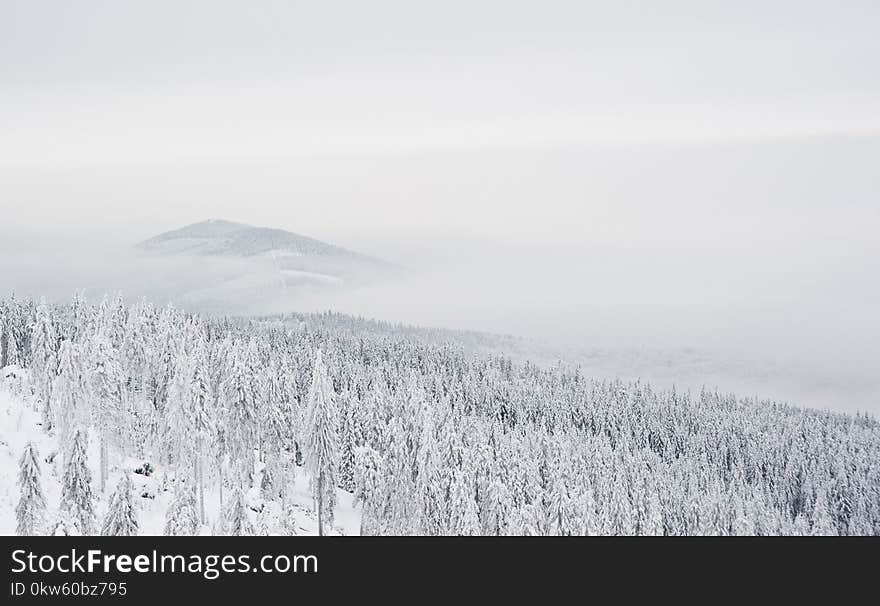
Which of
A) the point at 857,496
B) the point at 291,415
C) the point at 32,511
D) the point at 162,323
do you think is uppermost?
the point at 162,323

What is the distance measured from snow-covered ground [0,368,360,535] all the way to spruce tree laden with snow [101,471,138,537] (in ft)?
23.8

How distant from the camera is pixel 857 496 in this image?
351 feet

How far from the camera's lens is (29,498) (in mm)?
37938

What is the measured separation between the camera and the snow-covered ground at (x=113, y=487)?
159 ft

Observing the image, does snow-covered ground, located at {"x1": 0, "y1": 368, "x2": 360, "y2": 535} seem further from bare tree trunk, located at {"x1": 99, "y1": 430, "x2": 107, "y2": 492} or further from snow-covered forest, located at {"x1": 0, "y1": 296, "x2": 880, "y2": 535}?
bare tree trunk, located at {"x1": 99, "y1": 430, "x2": 107, "y2": 492}

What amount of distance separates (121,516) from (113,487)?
18.9m

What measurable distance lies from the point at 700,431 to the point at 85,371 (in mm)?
116625

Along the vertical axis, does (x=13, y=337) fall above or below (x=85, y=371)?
above

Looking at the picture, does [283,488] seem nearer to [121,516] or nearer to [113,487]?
[113,487]

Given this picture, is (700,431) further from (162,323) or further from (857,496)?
(162,323)

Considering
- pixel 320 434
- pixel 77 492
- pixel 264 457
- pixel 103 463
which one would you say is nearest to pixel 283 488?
pixel 264 457

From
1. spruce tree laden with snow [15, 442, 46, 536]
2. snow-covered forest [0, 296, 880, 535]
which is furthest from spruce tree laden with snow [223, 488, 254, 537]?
spruce tree laden with snow [15, 442, 46, 536]

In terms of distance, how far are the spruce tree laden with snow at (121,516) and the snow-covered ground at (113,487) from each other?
7.25 meters
